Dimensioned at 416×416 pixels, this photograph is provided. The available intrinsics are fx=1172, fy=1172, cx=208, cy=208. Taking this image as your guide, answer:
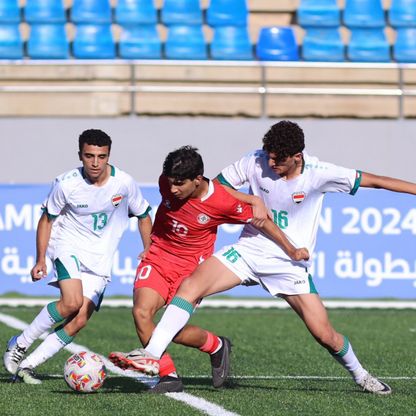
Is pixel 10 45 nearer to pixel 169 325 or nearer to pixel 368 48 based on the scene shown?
pixel 368 48

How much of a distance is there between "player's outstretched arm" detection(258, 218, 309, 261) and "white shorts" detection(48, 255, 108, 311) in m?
1.55

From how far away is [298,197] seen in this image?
825 cm

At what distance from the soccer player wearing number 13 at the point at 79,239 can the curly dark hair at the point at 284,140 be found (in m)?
1.37

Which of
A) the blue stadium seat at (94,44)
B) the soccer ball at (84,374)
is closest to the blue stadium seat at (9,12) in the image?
the blue stadium seat at (94,44)

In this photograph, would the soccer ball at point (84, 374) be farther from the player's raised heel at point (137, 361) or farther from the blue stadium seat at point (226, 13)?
the blue stadium seat at point (226, 13)

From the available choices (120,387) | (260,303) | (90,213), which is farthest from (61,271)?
(260,303)

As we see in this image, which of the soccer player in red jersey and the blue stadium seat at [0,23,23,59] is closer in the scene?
the soccer player in red jersey

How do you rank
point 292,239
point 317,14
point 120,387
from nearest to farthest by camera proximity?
point 292,239
point 120,387
point 317,14

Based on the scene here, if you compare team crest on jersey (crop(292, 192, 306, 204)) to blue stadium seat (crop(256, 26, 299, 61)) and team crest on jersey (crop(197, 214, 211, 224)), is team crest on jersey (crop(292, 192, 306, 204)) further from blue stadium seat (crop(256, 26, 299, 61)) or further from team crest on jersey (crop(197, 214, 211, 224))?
blue stadium seat (crop(256, 26, 299, 61))

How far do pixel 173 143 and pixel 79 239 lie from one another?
929cm

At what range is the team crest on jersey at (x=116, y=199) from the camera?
901cm

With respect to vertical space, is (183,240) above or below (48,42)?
below

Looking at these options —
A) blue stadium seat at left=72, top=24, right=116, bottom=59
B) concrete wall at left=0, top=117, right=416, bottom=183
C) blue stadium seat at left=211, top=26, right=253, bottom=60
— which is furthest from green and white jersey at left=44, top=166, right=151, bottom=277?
blue stadium seat at left=211, top=26, right=253, bottom=60

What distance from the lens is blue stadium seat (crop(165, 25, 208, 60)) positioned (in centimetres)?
1953
